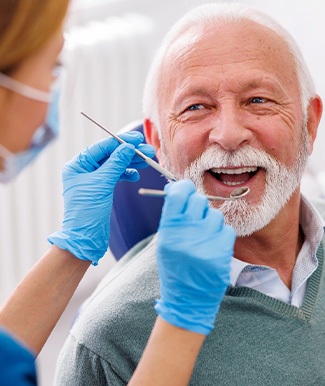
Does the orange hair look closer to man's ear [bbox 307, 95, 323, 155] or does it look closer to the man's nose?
the man's nose

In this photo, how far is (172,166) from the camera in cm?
177

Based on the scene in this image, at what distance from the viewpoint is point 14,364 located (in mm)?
1094

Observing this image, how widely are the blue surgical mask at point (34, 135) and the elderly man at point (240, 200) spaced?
42 cm

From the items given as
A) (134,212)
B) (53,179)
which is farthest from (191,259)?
(53,179)

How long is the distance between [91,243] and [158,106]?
399mm

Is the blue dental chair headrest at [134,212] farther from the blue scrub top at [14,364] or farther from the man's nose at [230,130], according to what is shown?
the blue scrub top at [14,364]

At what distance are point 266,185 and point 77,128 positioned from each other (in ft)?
5.94

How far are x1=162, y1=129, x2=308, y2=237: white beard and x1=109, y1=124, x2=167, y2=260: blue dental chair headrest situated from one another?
31 centimetres

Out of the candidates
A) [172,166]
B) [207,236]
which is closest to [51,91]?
[207,236]

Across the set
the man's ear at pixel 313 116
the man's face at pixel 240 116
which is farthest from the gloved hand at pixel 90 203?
the man's ear at pixel 313 116

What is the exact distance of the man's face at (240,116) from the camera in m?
1.65

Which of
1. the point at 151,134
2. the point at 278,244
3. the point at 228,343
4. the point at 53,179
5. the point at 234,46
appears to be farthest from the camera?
the point at 53,179

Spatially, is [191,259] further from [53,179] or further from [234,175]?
[53,179]

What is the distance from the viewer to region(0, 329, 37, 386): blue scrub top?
108cm
